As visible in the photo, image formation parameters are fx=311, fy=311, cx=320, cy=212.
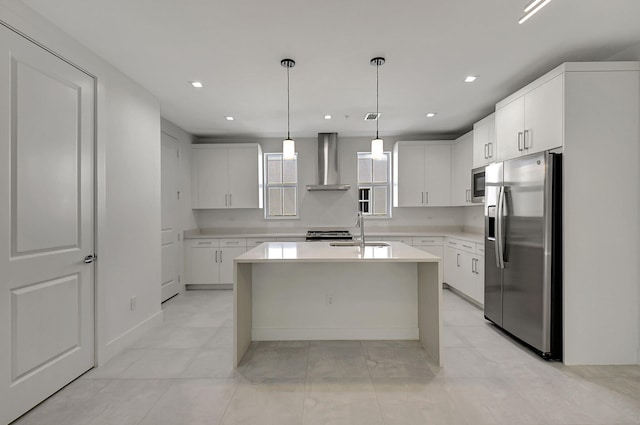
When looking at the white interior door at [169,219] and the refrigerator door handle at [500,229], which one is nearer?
the refrigerator door handle at [500,229]

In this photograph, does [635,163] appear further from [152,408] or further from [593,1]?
[152,408]

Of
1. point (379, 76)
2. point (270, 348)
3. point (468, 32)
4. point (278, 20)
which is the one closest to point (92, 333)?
point (270, 348)

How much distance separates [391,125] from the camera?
15.8ft

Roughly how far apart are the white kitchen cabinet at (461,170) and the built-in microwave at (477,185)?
0.27 meters

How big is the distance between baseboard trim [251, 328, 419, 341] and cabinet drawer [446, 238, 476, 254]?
1.63m

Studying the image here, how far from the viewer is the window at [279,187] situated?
5.57 m

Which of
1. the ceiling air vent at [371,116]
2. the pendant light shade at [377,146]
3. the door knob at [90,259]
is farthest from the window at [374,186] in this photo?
the door knob at [90,259]

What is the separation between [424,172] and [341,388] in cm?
387

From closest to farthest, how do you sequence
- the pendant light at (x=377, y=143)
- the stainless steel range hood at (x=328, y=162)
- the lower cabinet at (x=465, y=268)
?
the pendant light at (x=377, y=143)
the lower cabinet at (x=465, y=268)
the stainless steel range hood at (x=328, y=162)

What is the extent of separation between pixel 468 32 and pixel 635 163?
168 cm

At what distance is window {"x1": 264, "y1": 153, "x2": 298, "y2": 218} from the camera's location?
5.57m

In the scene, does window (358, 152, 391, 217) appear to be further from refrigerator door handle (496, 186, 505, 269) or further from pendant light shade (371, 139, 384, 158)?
refrigerator door handle (496, 186, 505, 269)

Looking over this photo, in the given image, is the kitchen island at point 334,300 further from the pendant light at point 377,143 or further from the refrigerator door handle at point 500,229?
the pendant light at point 377,143

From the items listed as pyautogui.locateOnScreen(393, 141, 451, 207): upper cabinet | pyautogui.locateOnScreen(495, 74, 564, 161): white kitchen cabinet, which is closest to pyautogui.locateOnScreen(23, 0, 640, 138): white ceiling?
pyautogui.locateOnScreen(495, 74, 564, 161): white kitchen cabinet
